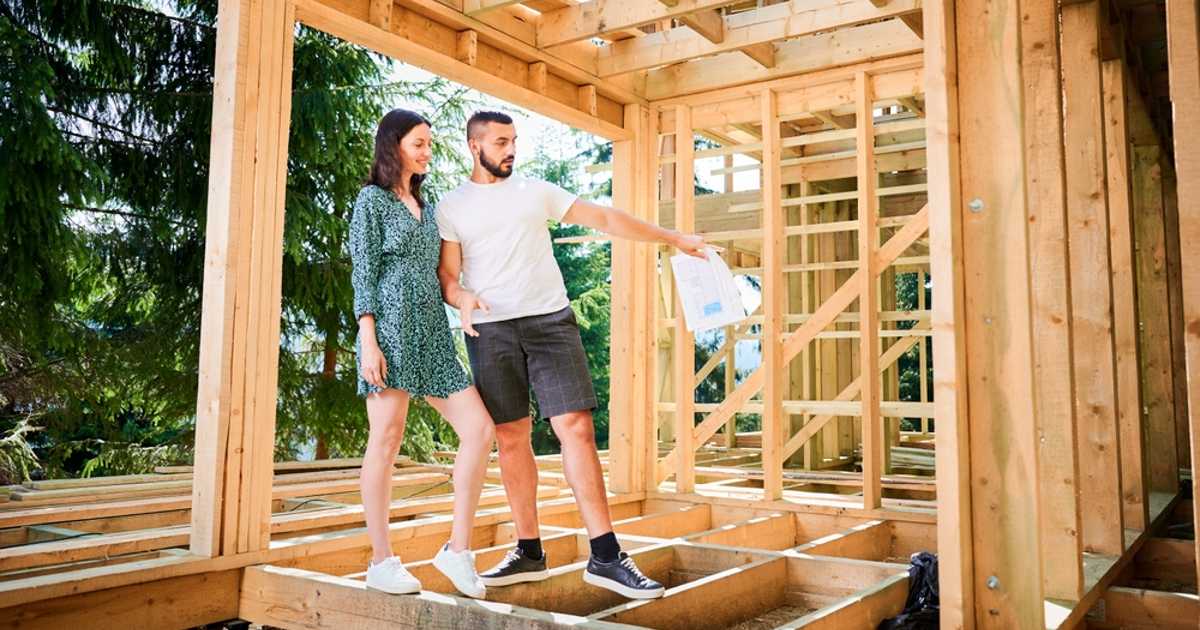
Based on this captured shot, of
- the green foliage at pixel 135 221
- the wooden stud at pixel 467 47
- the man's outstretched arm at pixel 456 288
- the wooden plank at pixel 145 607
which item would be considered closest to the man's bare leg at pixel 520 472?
the man's outstretched arm at pixel 456 288

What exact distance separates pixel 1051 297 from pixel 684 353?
2.83 m

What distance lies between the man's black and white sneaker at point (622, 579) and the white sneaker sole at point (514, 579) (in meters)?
0.23

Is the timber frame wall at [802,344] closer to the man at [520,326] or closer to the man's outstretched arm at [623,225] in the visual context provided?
the man at [520,326]

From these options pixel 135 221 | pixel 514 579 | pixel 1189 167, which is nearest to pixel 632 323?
pixel 514 579

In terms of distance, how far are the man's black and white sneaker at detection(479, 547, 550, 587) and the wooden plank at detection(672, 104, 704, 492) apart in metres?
2.67

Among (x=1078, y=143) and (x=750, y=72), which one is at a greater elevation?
(x=750, y=72)

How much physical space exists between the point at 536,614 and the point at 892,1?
3401 mm

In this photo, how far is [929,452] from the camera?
8.89 metres

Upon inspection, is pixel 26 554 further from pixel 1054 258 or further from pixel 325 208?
pixel 325 208

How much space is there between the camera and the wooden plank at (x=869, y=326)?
5.14 metres

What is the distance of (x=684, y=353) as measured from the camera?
5934 millimetres

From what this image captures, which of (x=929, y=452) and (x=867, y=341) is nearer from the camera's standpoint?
(x=867, y=341)

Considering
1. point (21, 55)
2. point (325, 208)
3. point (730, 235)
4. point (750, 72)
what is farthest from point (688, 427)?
point (21, 55)

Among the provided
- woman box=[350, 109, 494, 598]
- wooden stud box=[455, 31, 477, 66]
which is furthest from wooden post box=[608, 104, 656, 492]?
woman box=[350, 109, 494, 598]
